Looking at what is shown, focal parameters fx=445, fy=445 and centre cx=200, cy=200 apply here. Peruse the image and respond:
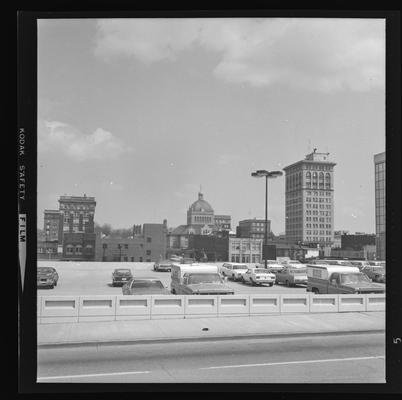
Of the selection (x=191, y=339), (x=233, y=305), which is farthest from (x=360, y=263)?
(x=191, y=339)

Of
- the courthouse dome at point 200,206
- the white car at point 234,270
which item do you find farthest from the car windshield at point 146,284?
the white car at point 234,270

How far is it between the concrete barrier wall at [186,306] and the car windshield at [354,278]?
1.14m

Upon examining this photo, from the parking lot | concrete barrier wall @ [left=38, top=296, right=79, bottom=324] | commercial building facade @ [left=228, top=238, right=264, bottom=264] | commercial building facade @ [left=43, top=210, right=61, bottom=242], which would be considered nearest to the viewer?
commercial building facade @ [left=43, top=210, right=61, bottom=242]

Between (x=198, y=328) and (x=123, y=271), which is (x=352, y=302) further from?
(x=123, y=271)

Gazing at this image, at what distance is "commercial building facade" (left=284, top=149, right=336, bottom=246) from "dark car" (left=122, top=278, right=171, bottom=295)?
16.4 ft

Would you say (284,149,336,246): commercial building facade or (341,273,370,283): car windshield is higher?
(284,149,336,246): commercial building facade

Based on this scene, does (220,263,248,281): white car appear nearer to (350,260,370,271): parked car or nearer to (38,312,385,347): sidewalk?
(350,260,370,271): parked car

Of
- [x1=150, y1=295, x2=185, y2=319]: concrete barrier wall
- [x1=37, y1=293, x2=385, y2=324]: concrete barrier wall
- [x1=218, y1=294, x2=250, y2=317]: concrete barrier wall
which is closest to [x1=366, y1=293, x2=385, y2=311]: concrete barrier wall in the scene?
[x1=37, y1=293, x2=385, y2=324]: concrete barrier wall

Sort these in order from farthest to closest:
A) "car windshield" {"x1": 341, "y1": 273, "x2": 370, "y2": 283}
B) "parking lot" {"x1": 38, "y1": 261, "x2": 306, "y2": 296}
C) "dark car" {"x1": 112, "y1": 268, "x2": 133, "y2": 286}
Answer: "dark car" {"x1": 112, "y1": 268, "x2": 133, "y2": 286}
"parking lot" {"x1": 38, "y1": 261, "x2": 306, "y2": 296}
"car windshield" {"x1": 341, "y1": 273, "x2": 370, "y2": 283}

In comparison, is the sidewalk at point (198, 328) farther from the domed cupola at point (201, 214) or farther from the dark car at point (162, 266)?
the dark car at point (162, 266)

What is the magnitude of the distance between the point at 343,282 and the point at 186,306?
6.69 meters

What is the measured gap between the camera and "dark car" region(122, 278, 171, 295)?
49.1 ft
